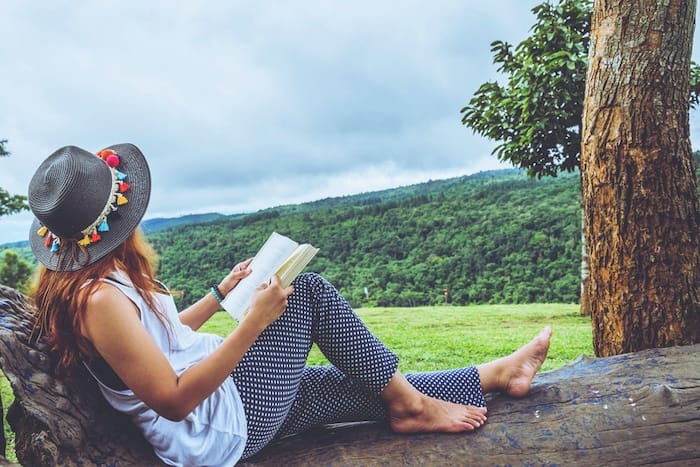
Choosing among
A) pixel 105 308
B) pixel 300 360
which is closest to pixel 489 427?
pixel 300 360

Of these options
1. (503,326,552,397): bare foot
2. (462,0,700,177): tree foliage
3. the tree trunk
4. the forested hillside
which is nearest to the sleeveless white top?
(503,326,552,397): bare foot

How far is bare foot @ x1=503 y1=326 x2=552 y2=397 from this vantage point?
205 cm

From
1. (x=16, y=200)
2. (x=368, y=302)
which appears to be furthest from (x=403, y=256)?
(x=16, y=200)

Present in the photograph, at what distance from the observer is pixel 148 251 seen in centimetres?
159

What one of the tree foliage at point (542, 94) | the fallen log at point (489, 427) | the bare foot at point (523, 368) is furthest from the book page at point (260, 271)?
the tree foliage at point (542, 94)

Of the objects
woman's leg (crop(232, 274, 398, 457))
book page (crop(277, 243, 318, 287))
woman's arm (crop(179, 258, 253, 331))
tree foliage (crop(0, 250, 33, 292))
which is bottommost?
woman's leg (crop(232, 274, 398, 457))

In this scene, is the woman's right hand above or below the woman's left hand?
below

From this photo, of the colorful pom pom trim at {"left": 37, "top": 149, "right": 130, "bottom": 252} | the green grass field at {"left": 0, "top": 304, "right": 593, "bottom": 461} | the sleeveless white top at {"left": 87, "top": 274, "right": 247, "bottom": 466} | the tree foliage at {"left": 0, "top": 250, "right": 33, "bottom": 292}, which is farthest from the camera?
the tree foliage at {"left": 0, "top": 250, "right": 33, "bottom": 292}

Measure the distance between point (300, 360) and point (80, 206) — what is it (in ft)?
2.39

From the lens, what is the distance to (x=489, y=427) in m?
1.93

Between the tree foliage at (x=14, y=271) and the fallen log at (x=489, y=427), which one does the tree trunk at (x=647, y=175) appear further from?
the tree foliage at (x=14, y=271)

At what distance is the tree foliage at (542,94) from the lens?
19.9 feet

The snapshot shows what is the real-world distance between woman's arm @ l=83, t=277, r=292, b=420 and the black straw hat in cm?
15

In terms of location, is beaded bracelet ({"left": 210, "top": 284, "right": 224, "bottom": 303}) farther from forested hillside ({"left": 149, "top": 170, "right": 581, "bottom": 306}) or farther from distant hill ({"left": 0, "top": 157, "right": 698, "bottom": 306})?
forested hillside ({"left": 149, "top": 170, "right": 581, "bottom": 306})
